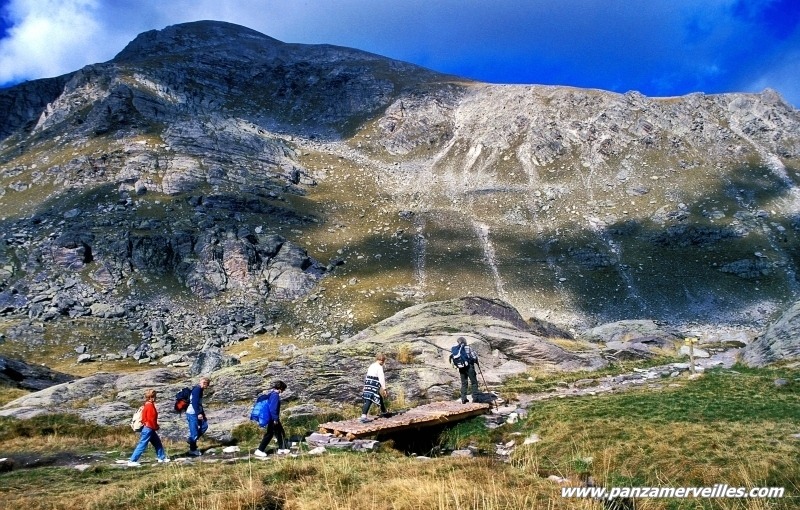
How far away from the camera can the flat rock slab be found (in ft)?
49.4

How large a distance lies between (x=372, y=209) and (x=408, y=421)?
281 feet

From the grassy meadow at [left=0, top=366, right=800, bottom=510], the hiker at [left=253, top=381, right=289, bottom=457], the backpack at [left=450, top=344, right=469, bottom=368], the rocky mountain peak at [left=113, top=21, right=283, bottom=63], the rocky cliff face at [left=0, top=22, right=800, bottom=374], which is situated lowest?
the grassy meadow at [left=0, top=366, right=800, bottom=510]

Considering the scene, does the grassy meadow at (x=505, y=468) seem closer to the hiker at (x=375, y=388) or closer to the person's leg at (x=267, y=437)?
the person's leg at (x=267, y=437)

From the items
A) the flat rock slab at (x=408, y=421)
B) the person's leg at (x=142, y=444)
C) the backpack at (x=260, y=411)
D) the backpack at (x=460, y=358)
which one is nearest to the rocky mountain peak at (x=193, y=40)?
the backpack at (x=460, y=358)

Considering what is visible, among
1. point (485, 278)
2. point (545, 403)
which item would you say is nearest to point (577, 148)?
point (485, 278)

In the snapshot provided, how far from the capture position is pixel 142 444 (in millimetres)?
15055

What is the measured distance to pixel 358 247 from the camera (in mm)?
89188

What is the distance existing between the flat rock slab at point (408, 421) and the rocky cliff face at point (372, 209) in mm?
50591

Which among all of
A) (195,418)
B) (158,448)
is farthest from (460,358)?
(158,448)

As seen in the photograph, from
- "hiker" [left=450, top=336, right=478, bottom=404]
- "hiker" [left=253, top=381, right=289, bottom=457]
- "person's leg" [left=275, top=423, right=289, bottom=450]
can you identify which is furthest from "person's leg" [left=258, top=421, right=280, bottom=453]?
"hiker" [left=450, top=336, right=478, bottom=404]

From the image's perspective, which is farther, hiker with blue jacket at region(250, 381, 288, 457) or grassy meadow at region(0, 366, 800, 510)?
hiker with blue jacket at region(250, 381, 288, 457)

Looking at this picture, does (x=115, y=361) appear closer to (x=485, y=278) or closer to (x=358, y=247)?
(x=358, y=247)

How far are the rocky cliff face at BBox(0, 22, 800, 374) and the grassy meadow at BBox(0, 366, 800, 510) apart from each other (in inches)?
2064

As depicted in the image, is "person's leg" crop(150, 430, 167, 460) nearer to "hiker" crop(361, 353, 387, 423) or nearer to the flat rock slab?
the flat rock slab
